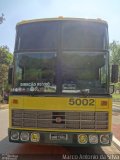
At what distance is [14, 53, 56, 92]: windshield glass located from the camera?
10375 millimetres

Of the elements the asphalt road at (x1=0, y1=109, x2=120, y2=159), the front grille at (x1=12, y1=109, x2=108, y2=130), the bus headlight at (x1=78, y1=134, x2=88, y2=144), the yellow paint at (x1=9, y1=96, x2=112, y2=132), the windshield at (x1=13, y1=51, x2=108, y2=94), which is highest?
the windshield at (x1=13, y1=51, x2=108, y2=94)

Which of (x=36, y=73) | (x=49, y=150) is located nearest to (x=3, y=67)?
(x=49, y=150)

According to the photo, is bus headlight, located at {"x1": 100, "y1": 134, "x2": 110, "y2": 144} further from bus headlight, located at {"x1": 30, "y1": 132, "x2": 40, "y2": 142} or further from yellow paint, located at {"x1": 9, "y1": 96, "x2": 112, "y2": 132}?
bus headlight, located at {"x1": 30, "y1": 132, "x2": 40, "y2": 142}

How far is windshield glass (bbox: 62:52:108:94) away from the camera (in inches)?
405

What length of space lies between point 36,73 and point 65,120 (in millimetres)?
1489

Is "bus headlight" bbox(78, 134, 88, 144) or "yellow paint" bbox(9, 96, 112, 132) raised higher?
"yellow paint" bbox(9, 96, 112, 132)

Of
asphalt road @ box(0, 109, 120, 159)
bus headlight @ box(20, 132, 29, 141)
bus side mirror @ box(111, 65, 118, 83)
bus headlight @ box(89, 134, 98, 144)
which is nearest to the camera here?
bus headlight @ box(89, 134, 98, 144)

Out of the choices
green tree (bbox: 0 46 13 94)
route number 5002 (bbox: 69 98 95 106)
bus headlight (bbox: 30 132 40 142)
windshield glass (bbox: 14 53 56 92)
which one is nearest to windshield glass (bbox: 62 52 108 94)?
route number 5002 (bbox: 69 98 95 106)

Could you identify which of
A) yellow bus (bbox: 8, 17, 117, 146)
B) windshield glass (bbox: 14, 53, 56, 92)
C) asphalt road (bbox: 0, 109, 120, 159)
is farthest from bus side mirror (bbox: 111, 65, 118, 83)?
asphalt road (bbox: 0, 109, 120, 159)

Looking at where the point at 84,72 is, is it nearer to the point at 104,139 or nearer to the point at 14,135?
the point at 104,139

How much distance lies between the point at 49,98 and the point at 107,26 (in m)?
2.59

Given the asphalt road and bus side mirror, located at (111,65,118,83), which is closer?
bus side mirror, located at (111,65,118,83)

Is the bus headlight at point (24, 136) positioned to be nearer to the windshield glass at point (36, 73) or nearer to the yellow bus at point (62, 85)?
the yellow bus at point (62, 85)

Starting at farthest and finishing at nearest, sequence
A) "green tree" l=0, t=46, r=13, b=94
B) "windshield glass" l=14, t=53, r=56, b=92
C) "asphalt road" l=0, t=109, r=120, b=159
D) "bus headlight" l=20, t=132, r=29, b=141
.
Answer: "green tree" l=0, t=46, r=13, b=94 < "asphalt road" l=0, t=109, r=120, b=159 < "windshield glass" l=14, t=53, r=56, b=92 < "bus headlight" l=20, t=132, r=29, b=141
